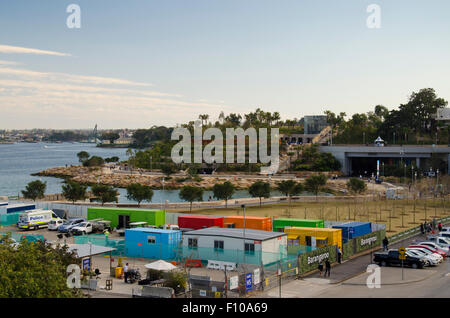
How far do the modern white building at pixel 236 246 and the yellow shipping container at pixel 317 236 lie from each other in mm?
2127

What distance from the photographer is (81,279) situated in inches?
824

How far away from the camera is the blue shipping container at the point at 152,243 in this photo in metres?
27.2

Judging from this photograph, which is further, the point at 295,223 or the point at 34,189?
the point at 34,189

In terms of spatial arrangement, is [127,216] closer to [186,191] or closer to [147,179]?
[186,191]

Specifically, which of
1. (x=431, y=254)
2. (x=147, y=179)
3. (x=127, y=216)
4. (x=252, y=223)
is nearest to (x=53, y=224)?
(x=127, y=216)

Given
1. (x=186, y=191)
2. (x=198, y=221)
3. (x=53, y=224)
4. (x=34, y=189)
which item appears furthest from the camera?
(x=34, y=189)

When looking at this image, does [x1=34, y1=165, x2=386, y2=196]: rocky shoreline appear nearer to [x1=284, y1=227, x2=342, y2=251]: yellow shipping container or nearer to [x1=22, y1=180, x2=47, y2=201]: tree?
[x1=22, y1=180, x2=47, y2=201]: tree

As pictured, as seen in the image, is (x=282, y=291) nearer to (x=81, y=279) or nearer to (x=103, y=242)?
(x=81, y=279)

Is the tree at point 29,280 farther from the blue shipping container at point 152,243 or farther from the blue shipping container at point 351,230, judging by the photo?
the blue shipping container at point 351,230

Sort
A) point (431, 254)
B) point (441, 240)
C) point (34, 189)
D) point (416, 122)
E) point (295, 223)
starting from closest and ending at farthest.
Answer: point (431, 254) → point (441, 240) → point (295, 223) → point (34, 189) → point (416, 122)

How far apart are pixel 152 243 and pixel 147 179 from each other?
74.1 m

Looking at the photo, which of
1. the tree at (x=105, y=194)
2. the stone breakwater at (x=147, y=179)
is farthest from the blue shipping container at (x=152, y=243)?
the stone breakwater at (x=147, y=179)

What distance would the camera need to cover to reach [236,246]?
82.0 feet

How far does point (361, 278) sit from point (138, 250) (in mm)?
12293
